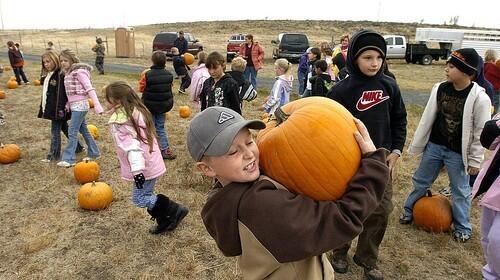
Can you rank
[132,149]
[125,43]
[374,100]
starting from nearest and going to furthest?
[374,100] → [132,149] → [125,43]

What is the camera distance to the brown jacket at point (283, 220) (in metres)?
1.54

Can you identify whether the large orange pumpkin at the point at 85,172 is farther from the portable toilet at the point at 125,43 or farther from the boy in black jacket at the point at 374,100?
the portable toilet at the point at 125,43

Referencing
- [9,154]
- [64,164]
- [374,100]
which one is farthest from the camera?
[9,154]

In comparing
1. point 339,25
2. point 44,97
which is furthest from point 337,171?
point 339,25

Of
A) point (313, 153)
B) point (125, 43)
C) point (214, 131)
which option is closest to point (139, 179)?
point (214, 131)

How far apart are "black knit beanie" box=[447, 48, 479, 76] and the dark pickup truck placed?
27.3 meters

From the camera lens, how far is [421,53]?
95.9 feet

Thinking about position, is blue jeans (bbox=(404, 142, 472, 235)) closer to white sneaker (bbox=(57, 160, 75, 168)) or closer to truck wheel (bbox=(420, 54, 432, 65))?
white sneaker (bbox=(57, 160, 75, 168))

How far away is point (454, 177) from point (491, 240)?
5.65 feet

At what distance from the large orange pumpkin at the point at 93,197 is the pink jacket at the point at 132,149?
1.05 m

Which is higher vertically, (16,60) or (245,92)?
(245,92)

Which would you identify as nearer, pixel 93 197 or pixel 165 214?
pixel 165 214

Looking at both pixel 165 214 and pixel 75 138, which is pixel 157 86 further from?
pixel 165 214

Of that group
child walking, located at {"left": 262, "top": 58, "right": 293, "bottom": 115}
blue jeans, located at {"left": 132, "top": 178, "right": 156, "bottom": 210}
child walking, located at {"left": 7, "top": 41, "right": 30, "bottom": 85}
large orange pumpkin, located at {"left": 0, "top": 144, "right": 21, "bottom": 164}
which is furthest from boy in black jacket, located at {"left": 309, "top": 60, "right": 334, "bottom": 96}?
child walking, located at {"left": 7, "top": 41, "right": 30, "bottom": 85}
